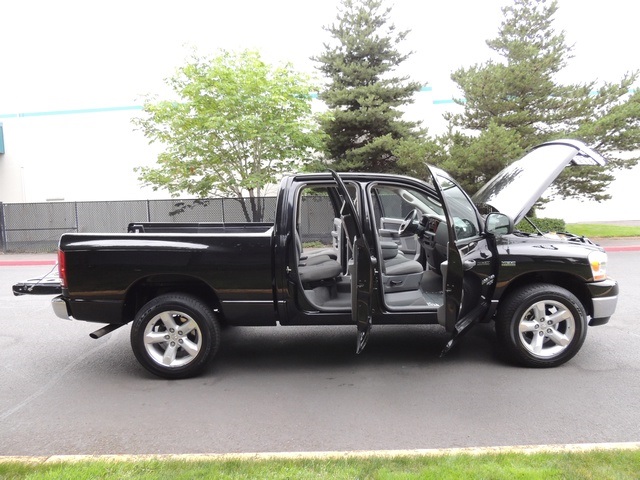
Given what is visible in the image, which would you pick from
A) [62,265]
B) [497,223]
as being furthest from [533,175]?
[62,265]

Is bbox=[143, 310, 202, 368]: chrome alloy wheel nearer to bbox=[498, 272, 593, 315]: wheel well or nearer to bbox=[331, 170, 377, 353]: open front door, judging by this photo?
bbox=[331, 170, 377, 353]: open front door

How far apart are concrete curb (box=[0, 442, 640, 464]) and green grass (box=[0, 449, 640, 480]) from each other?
4 centimetres

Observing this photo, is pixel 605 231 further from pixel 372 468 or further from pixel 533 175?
pixel 372 468

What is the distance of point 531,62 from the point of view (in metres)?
15.6

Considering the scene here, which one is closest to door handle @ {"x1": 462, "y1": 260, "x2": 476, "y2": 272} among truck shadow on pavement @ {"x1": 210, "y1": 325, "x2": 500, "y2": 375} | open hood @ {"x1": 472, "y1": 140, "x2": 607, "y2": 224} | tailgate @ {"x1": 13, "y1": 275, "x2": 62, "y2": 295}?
open hood @ {"x1": 472, "y1": 140, "x2": 607, "y2": 224}

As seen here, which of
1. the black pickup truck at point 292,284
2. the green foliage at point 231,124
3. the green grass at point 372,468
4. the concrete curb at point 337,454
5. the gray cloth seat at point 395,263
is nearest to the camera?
the green grass at point 372,468

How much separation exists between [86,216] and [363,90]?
1208cm

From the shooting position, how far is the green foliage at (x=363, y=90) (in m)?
17.3

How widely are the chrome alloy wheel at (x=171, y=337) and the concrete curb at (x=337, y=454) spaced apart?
1.40 metres

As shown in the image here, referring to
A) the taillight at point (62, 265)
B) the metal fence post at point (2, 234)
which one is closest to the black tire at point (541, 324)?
the taillight at point (62, 265)

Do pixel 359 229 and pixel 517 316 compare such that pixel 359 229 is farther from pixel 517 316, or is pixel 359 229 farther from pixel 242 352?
pixel 242 352

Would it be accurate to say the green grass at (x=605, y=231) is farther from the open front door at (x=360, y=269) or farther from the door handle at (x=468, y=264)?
the open front door at (x=360, y=269)

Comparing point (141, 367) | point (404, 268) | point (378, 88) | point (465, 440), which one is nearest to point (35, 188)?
point (378, 88)

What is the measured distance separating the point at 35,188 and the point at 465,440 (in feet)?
82.8
